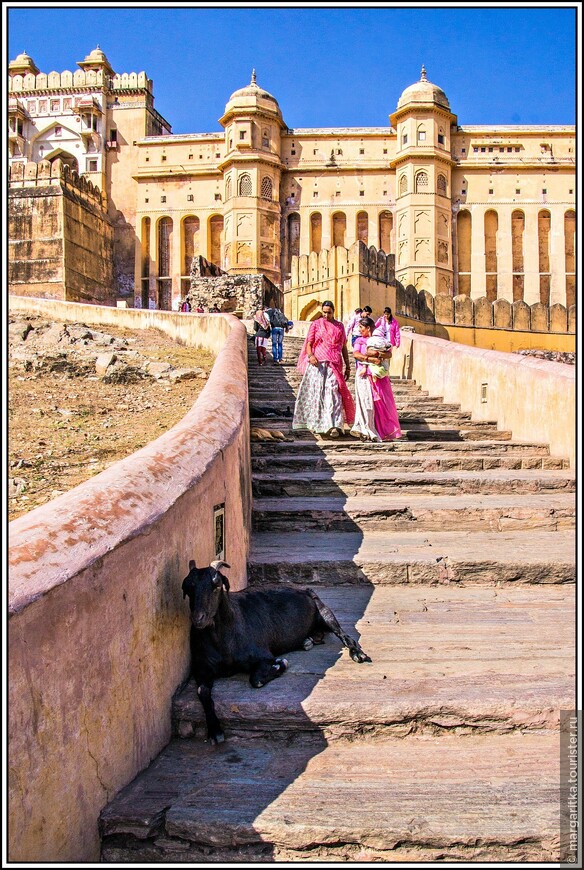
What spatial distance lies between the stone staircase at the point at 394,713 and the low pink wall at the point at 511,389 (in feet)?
4.45

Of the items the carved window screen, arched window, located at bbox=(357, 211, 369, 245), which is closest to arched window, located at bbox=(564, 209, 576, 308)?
arched window, located at bbox=(357, 211, 369, 245)

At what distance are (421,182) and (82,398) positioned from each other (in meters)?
30.5

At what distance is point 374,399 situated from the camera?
7.64 meters

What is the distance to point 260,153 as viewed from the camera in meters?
37.7

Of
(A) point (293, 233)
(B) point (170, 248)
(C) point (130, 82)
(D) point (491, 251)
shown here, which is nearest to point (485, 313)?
(D) point (491, 251)

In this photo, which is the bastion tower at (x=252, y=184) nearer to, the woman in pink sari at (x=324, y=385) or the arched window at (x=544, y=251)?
the arched window at (x=544, y=251)

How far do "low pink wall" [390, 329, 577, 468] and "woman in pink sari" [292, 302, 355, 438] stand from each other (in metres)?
1.57

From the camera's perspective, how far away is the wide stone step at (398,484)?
18.7 feet

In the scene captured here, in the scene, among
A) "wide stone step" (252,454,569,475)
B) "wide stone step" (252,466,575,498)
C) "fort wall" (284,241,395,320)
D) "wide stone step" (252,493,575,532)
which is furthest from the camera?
"fort wall" (284,241,395,320)

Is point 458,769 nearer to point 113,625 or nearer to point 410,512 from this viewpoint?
point 113,625

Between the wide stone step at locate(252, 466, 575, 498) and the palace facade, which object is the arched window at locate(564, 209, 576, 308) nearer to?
the palace facade

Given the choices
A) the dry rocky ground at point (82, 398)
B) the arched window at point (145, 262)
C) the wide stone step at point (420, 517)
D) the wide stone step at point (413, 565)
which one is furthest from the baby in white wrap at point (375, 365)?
the arched window at point (145, 262)

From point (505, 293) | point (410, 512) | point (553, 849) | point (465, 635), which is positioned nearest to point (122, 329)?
point (410, 512)

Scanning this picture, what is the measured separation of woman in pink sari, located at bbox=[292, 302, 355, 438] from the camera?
24.8ft
